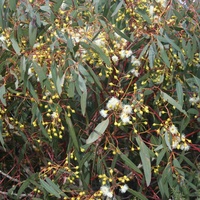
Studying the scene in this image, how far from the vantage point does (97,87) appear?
1874mm

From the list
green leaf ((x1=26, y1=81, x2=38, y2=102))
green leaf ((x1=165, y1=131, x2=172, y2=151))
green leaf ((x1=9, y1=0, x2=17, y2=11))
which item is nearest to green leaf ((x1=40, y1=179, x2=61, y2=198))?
green leaf ((x1=26, y1=81, x2=38, y2=102))

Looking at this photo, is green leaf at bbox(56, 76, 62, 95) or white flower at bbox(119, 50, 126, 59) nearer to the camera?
green leaf at bbox(56, 76, 62, 95)

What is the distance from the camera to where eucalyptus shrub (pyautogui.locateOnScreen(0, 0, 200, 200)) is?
175 cm

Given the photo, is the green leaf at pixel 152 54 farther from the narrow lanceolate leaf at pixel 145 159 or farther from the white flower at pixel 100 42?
the narrow lanceolate leaf at pixel 145 159

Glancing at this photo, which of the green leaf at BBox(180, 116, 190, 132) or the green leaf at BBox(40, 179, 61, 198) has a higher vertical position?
the green leaf at BBox(180, 116, 190, 132)

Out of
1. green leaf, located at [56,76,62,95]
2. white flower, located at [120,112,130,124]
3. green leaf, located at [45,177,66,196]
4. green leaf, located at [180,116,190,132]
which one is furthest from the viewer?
green leaf, located at [180,116,190,132]

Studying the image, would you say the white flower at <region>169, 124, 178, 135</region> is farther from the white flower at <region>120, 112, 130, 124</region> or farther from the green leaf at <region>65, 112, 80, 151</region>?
the green leaf at <region>65, 112, 80, 151</region>

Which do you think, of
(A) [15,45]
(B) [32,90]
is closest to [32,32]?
(A) [15,45]

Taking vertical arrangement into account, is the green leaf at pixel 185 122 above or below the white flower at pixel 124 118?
below

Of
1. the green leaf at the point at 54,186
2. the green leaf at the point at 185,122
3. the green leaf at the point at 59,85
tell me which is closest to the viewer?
the green leaf at the point at 59,85

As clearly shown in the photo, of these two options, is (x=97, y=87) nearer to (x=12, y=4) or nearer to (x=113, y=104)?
(x=113, y=104)

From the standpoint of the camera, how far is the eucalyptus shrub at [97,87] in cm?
175

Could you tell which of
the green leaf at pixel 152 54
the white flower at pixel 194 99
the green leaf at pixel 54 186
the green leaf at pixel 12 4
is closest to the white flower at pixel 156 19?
the green leaf at pixel 152 54

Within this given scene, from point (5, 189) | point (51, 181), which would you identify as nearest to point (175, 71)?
point (51, 181)
